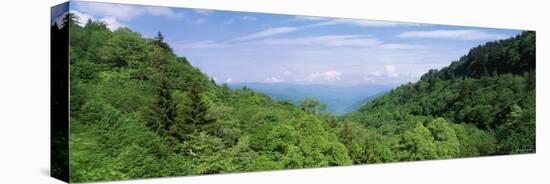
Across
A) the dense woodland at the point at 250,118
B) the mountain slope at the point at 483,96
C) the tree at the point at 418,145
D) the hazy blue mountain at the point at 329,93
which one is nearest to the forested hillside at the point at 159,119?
the dense woodland at the point at 250,118

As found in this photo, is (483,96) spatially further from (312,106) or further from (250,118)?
(250,118)

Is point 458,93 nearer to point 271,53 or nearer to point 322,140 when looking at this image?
point 322,140

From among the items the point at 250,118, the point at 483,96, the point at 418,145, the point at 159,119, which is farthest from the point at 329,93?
the point at 483,96

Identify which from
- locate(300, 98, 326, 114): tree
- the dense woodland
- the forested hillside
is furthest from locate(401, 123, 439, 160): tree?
the forested hillside

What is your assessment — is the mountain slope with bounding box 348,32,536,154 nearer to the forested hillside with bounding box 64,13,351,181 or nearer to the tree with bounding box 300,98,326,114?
the tree with bounding box 300,98,326,114

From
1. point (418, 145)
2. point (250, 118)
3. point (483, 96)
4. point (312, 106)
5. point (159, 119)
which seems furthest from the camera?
point (483, 96)

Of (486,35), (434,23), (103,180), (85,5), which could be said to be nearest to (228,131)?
(103,180)
